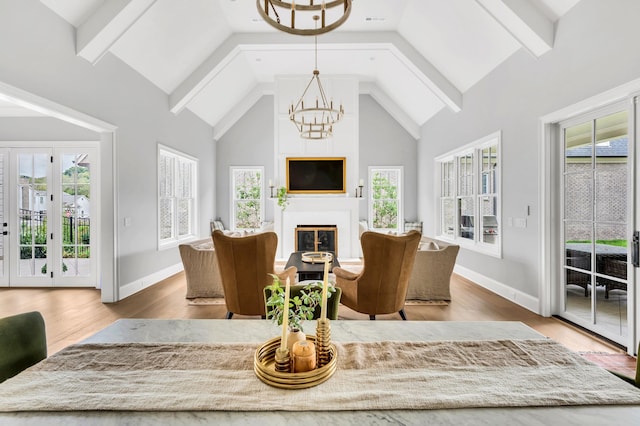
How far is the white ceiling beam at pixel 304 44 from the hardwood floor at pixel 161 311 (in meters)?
3.17

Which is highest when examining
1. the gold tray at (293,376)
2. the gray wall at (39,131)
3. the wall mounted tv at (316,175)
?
the gray wall at (39,131)

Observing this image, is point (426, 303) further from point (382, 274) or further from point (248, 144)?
point (248, 144)

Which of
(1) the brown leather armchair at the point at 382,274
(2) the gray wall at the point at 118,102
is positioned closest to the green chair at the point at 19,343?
(1) the brown leather armchair at the point at 382,274

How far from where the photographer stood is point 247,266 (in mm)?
2994

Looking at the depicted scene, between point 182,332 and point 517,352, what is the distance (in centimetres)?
121

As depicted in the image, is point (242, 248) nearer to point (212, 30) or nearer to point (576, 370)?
point (576, 370)

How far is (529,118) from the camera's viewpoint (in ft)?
12.7

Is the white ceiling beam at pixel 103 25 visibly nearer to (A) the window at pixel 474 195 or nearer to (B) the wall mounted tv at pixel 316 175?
(B) the wall mounted tv at pixel 316 175

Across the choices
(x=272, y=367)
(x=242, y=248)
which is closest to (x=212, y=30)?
(x=242, y=248)

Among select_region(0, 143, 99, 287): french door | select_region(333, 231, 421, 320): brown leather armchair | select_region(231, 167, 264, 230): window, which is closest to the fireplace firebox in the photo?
select_region(231, 167, 264, 230): window

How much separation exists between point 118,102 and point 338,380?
4649 millimetres

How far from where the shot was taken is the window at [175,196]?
18.8 ft

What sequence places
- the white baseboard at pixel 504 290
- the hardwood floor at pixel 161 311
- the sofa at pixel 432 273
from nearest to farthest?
the hardwood floor at pixel 161 311 < the white baseboard at pixel 504 290 < the sofa at pixel 432 273

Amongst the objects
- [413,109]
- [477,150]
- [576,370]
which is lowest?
[576,370]
